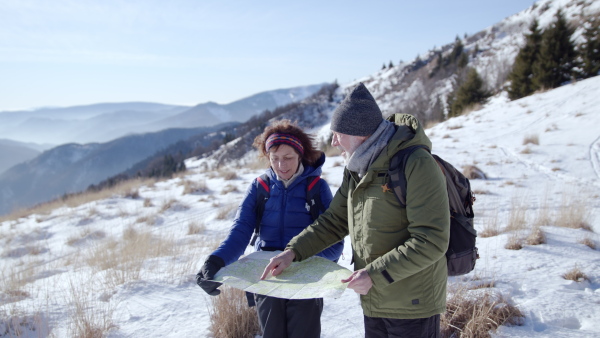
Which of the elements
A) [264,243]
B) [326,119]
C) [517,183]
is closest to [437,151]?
[517,183]

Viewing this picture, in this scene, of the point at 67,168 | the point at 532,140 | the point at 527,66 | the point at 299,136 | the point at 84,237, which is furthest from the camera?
the point at 67,168

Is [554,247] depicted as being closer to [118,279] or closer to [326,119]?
[118,279]

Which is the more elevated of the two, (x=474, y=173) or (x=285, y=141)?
(x=285, y=141)

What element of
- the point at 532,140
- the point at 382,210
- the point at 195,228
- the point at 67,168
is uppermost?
the point at 382,210

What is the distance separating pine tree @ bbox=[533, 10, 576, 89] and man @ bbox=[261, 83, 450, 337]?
760 inches

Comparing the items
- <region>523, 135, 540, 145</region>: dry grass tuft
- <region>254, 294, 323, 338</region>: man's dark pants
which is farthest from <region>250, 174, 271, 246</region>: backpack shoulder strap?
<region>523, 135, 540, 145</region>: dry grass tuft

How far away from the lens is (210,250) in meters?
4.87

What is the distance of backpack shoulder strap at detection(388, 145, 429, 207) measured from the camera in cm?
149

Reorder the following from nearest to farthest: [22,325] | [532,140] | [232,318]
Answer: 1. [232,318]
2. [22,325]
3. [532,140]

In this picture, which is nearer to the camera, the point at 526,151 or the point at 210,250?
the point at 210,250

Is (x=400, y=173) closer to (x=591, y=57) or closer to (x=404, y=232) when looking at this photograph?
(x=404, y=232)

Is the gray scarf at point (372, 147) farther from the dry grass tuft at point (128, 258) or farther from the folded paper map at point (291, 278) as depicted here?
the dry grass tuft at point (128, 258)

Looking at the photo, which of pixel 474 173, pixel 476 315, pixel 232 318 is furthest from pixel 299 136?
pixel 474 173

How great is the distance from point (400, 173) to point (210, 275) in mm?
1204
